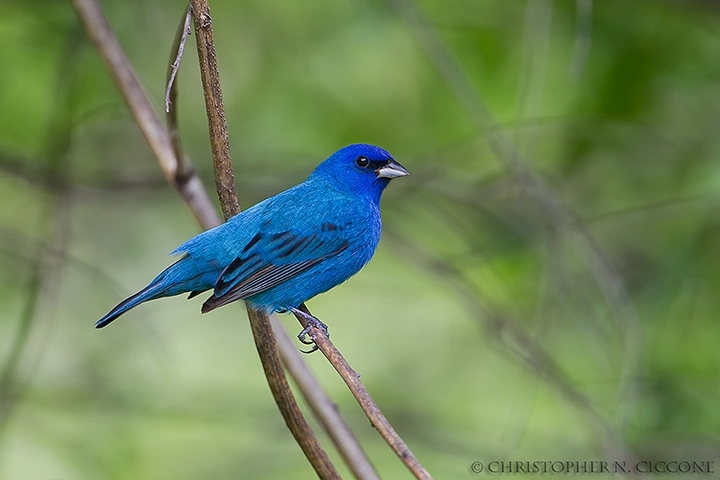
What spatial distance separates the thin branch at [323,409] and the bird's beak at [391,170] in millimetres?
1457

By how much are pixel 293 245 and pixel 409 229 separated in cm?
270

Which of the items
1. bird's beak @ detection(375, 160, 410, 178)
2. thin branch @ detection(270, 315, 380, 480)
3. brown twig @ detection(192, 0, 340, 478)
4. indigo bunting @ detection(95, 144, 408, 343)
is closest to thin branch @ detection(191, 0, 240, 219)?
brown twig @ detection(192, 0, 340, 478)

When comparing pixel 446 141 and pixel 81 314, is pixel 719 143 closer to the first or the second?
pixel 446 141

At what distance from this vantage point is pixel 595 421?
4.16 m

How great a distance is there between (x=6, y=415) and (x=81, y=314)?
6.84 ft

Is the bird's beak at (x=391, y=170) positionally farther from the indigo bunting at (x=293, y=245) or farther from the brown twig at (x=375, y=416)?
the brown twig at (x=375, y=416)

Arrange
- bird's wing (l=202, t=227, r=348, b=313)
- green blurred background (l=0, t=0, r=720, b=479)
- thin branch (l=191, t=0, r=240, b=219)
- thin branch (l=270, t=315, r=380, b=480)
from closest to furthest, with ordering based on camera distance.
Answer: thin branch (l=191, t=0, r=240, b=219) → thin branch (l=270, t=315, r=380, b=480) → bird's wing (l=202, t=227, r=348, b=313) → green blurred background (l=0, t=0, r=720, b=479)

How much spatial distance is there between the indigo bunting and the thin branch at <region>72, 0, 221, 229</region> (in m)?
0.12

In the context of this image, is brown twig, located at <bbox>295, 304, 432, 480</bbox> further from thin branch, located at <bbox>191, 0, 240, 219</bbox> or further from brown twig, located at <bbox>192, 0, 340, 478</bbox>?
thin branch, located at <bbox>191, 0, 240, 219</bbox>

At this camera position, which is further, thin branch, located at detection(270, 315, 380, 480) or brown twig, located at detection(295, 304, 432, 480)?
thin branch, located at detection(270, 315, 380, 480)

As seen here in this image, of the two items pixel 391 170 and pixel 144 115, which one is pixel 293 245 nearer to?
pixel 391 170

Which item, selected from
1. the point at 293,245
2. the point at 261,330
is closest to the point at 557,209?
the point at 293,245

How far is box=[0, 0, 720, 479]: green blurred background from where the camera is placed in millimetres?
5078

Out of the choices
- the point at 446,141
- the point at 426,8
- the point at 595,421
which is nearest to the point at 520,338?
the point at 595,421
